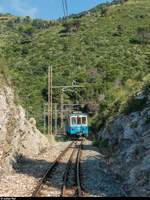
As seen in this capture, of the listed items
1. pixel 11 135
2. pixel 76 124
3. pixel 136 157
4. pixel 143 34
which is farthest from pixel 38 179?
pixel 143 34

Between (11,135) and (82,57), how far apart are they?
48.2 metres

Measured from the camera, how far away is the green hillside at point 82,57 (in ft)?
154

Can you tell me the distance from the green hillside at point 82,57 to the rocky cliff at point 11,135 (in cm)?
1270

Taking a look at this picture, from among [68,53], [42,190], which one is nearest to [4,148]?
[42,190]

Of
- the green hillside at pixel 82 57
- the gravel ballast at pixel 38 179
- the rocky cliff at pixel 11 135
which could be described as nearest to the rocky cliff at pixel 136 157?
the gravel ballast at pixel 38 179

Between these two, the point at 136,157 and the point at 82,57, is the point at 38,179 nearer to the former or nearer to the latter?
the point at 136,157

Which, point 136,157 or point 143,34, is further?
point 143,34

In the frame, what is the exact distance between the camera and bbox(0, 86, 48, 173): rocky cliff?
10203 mm

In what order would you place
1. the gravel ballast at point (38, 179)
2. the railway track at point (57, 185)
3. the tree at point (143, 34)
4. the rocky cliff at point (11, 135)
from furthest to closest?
the tree at point (143, 34) < the rocky cliff at point (11, 135) < the gravel ballast at point (38, 179) < the railway track at point (57, 185)

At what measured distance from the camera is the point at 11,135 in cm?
1147

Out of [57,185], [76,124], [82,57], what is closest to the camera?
[57,185]

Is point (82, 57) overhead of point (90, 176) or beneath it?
overhead

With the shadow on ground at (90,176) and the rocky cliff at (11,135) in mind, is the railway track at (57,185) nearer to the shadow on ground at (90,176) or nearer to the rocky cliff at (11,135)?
the shadow on ground at (90,176)

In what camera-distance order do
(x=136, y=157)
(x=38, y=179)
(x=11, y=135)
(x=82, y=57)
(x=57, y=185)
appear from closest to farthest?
(x=57, y=185) < (x=136, y=157) < (x=38, y=179) < (x=11, y=135) < (x=82, y=57)
